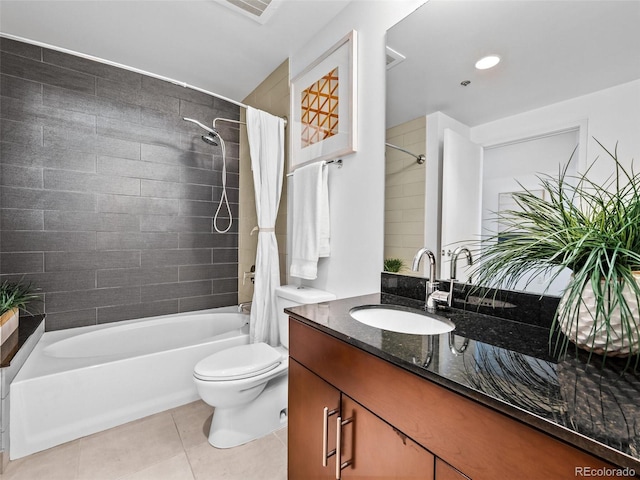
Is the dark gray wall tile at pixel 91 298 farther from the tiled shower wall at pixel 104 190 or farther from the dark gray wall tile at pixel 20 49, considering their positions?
the dark gray wall tile at pixel 20 49

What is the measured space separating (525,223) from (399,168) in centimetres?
68

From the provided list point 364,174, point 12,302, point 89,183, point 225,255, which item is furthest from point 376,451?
point 89,183

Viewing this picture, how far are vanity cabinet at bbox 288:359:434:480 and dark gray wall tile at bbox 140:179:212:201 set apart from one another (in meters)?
2.03

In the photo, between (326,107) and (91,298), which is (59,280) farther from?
(326,107)

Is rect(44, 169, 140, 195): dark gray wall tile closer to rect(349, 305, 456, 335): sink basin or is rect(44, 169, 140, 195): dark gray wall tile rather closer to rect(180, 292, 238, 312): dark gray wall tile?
rect(180, 292, 238, 312): dark gray wall tile

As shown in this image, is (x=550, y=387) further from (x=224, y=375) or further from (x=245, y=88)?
(x=245, y=88)

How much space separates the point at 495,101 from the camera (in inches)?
43.3

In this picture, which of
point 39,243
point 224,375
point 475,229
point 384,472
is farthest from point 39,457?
point 475,229

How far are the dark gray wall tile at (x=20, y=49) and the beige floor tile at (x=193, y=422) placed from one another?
259 cm

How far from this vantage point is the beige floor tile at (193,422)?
5.43 feet

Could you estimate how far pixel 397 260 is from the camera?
1471mm

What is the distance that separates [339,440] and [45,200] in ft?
8.24

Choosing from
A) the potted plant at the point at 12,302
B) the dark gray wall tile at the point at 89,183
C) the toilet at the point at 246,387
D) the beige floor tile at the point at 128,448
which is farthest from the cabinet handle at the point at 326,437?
the dark gray wall tile at the point at 89,183

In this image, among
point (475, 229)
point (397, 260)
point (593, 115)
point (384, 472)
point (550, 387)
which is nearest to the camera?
point (550, 387)
